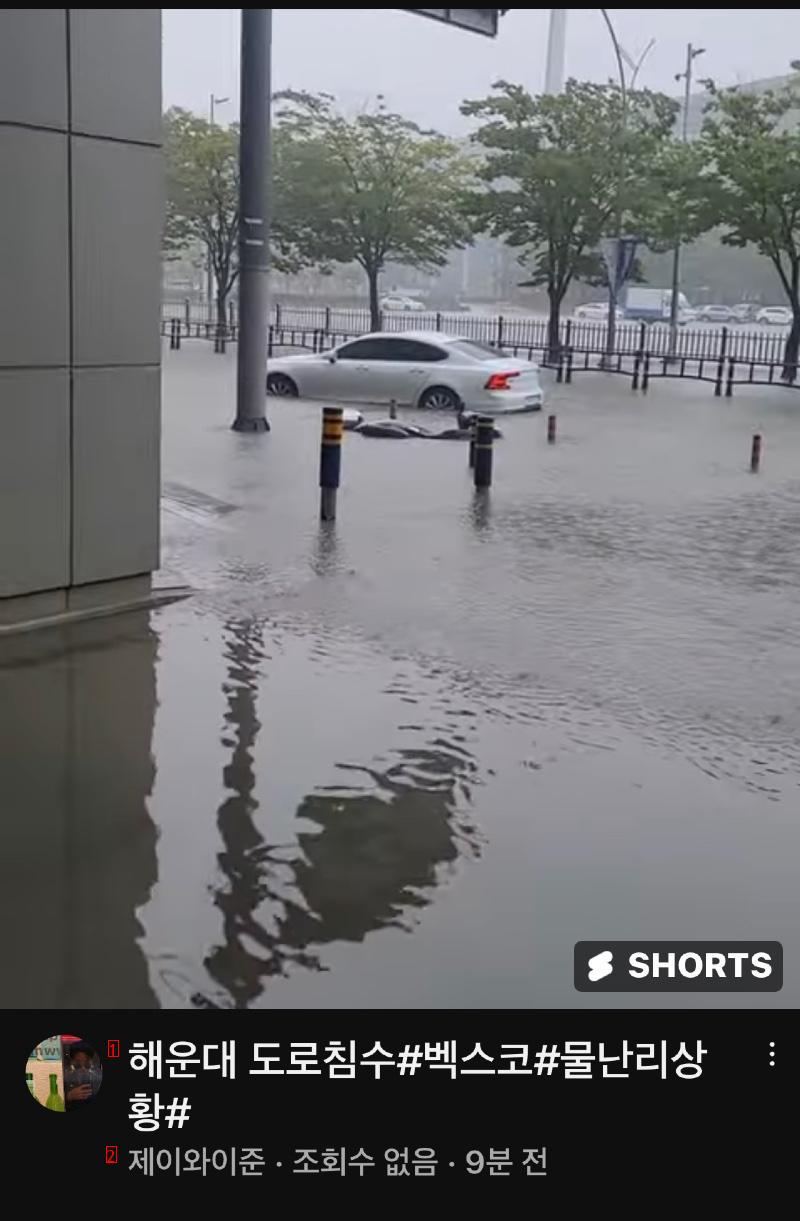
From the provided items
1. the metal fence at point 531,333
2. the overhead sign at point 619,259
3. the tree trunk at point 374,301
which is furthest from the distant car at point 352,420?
the tree trunk at point 374,301

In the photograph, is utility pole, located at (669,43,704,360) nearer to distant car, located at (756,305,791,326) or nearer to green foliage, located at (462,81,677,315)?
green foliage, located at (462,81,677,315)

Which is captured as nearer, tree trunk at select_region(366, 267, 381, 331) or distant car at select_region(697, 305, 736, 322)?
tree trunk at select_region(366, 267, 381, 331)

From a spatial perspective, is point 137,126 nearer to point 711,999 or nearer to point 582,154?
point 711,999

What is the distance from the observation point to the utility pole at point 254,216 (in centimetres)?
1823

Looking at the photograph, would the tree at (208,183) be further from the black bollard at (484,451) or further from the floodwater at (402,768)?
the floodwater at (402,768)

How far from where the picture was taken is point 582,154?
37.6m

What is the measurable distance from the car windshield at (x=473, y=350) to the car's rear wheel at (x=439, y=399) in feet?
2.26

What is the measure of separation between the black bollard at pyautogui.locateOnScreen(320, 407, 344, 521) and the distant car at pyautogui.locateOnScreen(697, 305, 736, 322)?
56034 millimetres

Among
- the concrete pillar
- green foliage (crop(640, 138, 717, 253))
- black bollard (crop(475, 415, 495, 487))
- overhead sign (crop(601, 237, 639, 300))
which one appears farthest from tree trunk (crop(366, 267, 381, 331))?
the concrete pillar

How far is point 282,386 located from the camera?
24.5m

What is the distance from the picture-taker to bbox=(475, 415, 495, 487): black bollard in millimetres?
14078

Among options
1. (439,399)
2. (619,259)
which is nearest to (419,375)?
(439,399)
